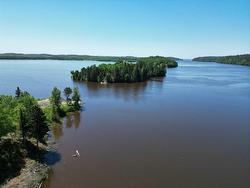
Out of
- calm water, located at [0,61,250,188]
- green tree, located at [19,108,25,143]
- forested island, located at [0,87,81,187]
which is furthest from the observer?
green tree, located at [19,108,25,143]

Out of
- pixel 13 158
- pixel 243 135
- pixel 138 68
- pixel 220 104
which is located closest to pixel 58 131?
pixel 13 158

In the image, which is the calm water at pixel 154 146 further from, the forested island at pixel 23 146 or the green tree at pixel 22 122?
the green tree at pixel 22 122

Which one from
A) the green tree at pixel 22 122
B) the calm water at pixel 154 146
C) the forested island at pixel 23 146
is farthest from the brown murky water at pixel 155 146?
the green tree at pixel 22 122

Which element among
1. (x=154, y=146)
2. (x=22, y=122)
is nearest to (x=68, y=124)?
(x=22, y=122)

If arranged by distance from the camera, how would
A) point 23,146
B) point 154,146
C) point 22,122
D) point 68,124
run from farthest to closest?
point 68,124, point 154,146, point 22,122, point 23,146

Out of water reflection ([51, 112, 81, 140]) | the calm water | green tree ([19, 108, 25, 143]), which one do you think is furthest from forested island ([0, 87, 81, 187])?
water reflection ([51, 112, 81, 140])

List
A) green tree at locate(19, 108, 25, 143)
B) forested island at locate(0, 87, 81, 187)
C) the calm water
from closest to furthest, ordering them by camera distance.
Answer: forested island at locate(0, 87, 81, 187), the calm water, green tree at locate(19, 108, 25, 143)

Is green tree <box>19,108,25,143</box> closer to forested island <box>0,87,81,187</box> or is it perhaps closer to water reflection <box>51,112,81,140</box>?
forested island <box>0,87,81,187</box>

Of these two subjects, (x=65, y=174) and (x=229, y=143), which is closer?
(x=65, y=174)

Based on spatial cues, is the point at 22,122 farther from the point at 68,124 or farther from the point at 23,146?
the point at 68,124

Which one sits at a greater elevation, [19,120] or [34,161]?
[19,120]

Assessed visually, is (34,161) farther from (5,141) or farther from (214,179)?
(214,179)
